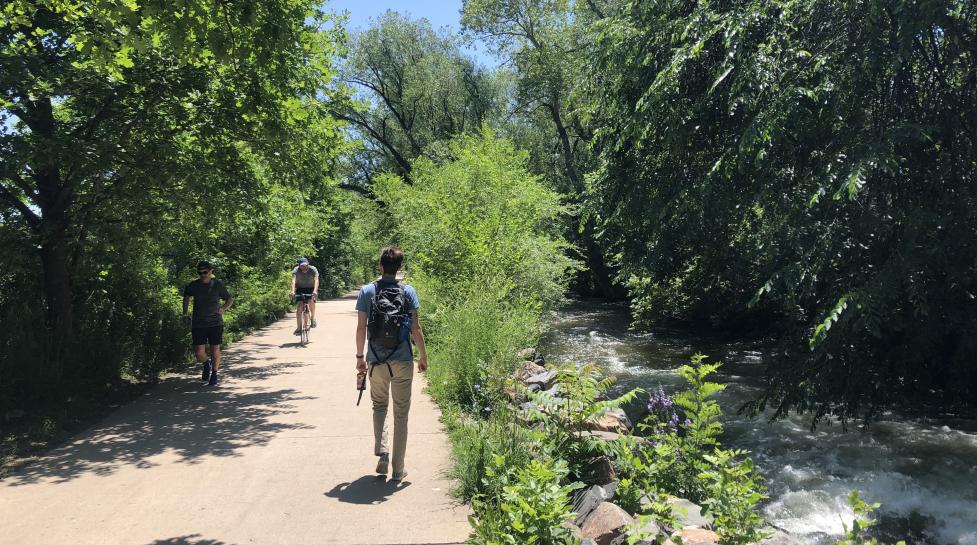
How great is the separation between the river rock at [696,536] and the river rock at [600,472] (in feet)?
2.76

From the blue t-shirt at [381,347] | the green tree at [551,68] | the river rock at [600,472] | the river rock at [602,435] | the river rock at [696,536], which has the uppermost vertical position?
the green tree at [551,68]

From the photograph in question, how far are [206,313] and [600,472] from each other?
21.2 ft

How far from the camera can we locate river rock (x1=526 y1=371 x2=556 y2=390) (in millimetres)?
9016

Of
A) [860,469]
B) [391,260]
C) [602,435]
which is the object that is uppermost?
[391,260]

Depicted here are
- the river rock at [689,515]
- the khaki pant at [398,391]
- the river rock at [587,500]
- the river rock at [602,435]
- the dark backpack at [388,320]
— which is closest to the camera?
the river rock at [689,515]

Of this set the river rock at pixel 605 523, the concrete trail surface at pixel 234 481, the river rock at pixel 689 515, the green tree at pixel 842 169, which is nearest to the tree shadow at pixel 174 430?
the concrete trail surface at pixel 234 481

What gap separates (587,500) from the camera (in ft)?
16.4

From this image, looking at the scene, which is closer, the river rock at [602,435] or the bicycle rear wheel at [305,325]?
the river rock at [602,435]

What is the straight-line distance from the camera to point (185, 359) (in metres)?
11.5

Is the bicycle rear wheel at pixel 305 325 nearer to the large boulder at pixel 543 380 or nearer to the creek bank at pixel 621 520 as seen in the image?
the large boulder at pixel 543 380

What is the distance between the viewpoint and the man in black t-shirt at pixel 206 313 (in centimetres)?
953

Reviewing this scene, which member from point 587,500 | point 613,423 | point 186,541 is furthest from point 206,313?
point 587,500

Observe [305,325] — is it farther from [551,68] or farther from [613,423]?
[551,68]

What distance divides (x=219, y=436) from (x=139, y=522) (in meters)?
2.31
